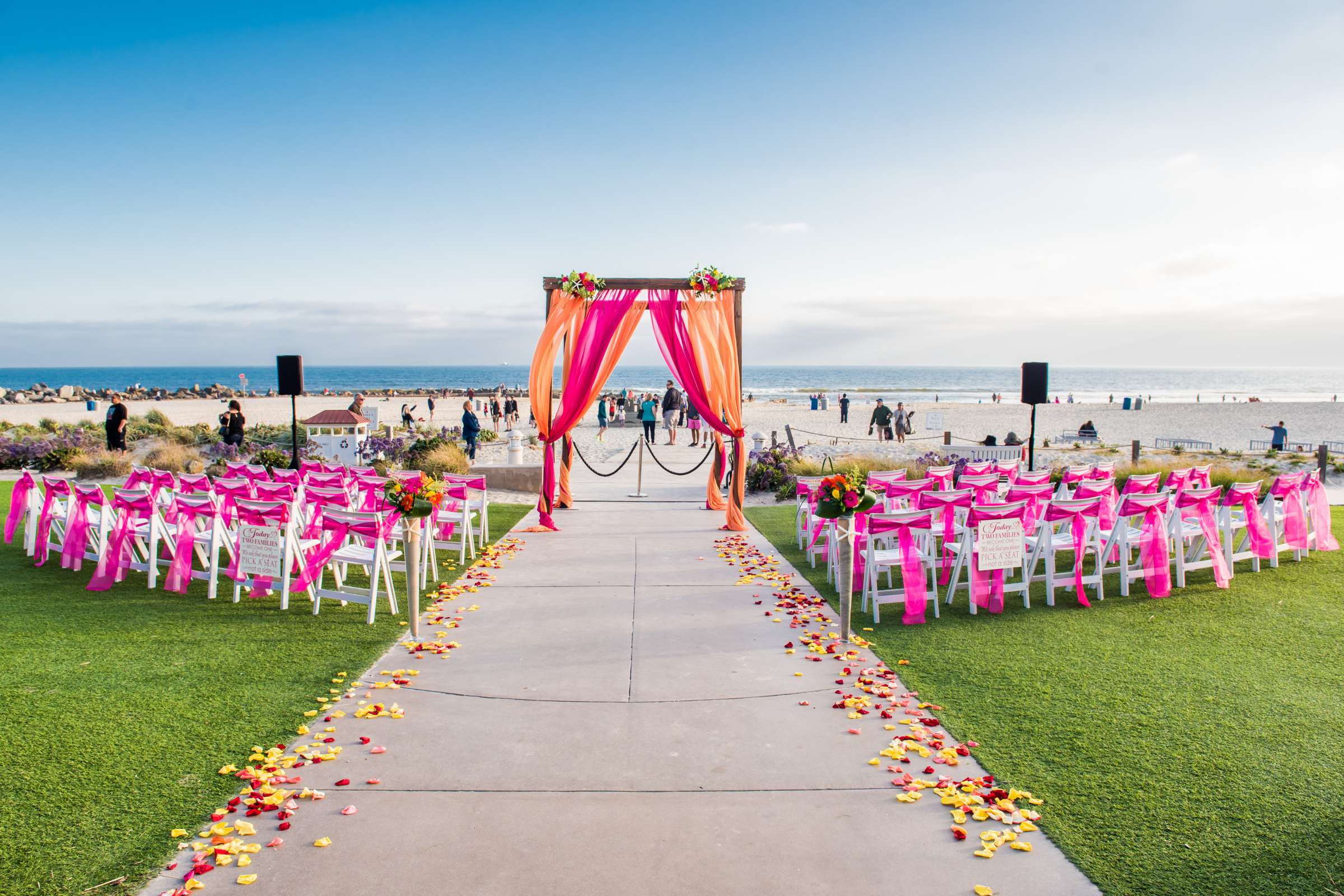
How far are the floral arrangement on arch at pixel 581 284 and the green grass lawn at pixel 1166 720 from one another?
5.54 m

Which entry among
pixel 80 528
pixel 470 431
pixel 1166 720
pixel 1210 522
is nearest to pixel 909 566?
pixel 1166 720

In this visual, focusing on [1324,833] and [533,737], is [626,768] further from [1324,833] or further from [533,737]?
[1324,833]

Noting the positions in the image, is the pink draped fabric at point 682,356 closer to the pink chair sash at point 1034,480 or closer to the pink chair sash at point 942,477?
the pink chair sash at point 942,477

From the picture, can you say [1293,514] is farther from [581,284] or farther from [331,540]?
[331,540]

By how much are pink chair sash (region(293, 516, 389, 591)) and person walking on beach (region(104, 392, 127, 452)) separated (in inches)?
486

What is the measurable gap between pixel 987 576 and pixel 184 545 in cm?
670

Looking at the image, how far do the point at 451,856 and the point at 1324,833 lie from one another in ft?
11.3

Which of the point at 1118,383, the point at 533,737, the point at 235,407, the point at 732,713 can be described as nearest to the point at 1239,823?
the point at 732,713

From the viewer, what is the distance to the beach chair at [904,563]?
240 inches

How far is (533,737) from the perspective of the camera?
13.3 ft

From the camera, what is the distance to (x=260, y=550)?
6.27 meters

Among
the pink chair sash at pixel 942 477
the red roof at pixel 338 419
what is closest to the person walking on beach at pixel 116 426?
the red roof at pixel 338 419

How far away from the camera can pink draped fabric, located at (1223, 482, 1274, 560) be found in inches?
298

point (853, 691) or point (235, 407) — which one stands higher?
point (235, 407)
